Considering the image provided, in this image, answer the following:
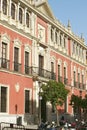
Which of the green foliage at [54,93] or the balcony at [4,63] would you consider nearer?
the balcony at [4,63]

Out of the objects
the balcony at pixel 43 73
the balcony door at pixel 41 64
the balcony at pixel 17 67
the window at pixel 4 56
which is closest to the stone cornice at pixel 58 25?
the balcony door at pixel 41 64

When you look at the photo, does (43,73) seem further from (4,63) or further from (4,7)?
(4,7)

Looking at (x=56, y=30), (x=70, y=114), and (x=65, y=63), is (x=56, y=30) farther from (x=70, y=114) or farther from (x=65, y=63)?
(x=70, y=114)

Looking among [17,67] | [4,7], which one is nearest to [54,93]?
[17,67]

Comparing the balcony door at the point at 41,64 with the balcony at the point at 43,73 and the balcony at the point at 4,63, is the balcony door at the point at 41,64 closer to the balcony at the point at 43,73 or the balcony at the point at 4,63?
the balcony at the point at 43,73

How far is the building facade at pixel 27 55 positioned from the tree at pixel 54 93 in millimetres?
1913

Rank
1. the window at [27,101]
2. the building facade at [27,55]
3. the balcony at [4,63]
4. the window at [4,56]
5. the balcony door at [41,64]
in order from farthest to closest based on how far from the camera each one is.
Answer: the balcony door at [41,64], the window at [27,101], the building facade at [27,55], the window at [4,56], the balcony at [4,63]

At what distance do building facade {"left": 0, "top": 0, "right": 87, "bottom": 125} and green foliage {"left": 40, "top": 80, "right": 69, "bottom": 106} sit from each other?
1.92 m

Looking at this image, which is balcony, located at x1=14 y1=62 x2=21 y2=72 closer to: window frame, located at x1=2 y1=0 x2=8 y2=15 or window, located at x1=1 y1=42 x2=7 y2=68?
window, located at x1=1 y1=42 x2=7 y2=68

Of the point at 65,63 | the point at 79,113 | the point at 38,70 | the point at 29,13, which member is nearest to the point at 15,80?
the point at 38,70

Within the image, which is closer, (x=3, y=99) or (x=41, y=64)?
(x=3, y=99)

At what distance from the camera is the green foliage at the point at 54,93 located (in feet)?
102

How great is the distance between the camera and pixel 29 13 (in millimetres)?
34469

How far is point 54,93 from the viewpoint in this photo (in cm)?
3103
